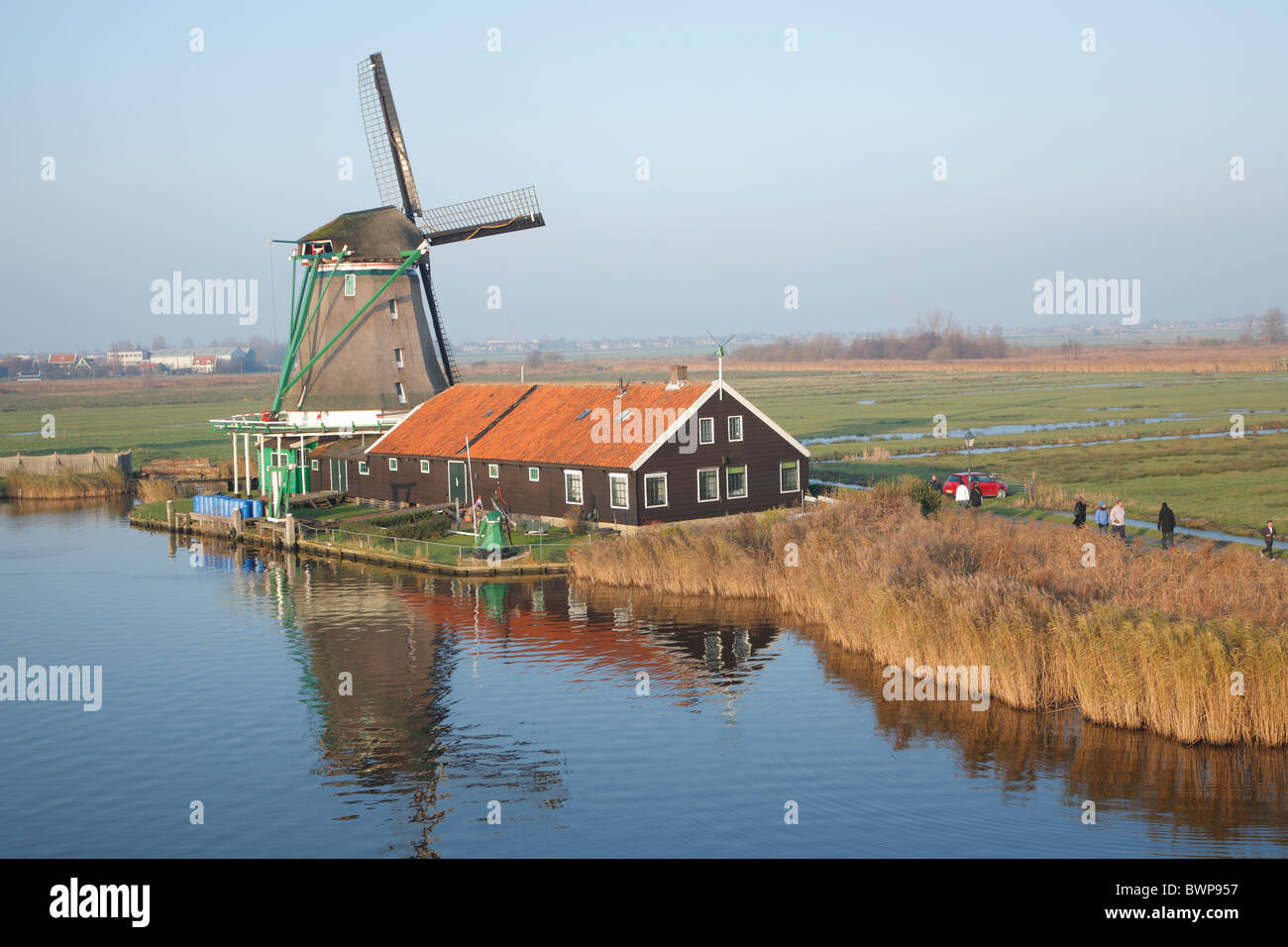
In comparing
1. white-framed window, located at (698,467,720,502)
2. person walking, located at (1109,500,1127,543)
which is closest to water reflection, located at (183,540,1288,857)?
white-framed window, located at (698,467,720,502)

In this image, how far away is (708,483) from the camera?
38406 millimetres

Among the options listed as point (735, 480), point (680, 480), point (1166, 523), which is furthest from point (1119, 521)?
point (680, 480)

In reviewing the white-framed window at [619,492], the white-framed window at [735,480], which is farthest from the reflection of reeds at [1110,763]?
the white-framed window at [735,480]

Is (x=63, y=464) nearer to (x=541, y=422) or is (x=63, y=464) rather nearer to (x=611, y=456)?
(x=541, y=422)

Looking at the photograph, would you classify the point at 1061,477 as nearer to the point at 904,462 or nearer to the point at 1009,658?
the point at 904,462

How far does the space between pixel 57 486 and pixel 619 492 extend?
36.0 meters

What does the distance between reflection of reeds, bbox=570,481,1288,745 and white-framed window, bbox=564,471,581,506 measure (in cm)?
479

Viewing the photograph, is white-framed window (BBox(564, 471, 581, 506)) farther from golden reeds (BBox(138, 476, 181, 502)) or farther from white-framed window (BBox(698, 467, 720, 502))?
golden reeds (BBox(138, 476, 181, 502))

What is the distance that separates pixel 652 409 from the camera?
3906 centimetres

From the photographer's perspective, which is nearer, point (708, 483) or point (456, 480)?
point (708, 483)

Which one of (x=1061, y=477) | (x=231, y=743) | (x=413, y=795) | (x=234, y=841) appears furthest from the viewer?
(x=1061, y=477)

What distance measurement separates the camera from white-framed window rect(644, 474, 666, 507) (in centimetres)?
3691
